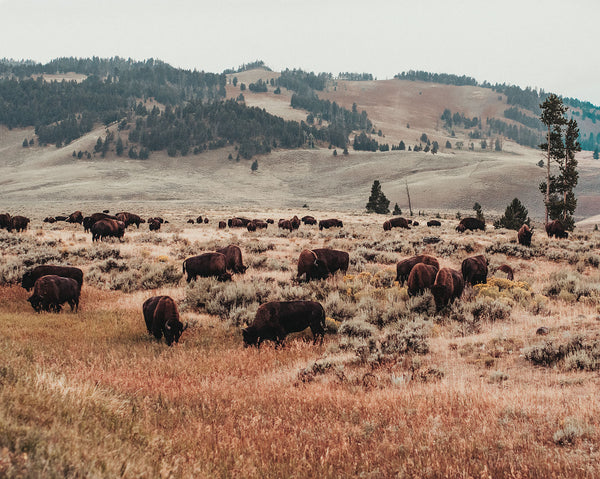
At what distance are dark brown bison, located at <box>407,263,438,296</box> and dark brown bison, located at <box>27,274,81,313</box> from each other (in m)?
9.30

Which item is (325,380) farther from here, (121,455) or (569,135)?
(569,135)

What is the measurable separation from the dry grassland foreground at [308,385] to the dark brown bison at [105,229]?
9963 mm

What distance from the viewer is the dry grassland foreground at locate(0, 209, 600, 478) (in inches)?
136

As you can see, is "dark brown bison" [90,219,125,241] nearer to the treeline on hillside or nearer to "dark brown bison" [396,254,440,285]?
"dark brown bison" [396,254,440,285]

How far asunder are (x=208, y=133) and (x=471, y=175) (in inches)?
3704

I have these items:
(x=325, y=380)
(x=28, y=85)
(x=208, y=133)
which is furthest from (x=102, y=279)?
(x=28, y=85)

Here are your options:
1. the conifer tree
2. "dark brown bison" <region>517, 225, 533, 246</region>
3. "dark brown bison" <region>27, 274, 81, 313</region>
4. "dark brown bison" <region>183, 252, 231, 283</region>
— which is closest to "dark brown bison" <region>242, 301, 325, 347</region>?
"dark brown bison" <region>183, 252, 231, 283</region>

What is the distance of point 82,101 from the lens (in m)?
188

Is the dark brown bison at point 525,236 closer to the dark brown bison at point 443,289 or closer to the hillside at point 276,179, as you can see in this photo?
the dark brown bison at point 443,289

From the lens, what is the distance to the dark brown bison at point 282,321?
8711 millimetres

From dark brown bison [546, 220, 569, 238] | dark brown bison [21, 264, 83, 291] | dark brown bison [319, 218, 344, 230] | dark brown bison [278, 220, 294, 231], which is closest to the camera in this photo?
dark brown bison [21, 264, 83, 291]

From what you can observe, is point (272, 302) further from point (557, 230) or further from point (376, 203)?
point (376, 203)

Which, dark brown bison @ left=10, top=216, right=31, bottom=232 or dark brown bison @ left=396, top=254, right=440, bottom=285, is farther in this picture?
dark brown bison @ left=10, top=216, right=31, bottom=232

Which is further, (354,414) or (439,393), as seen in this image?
(439,393)
